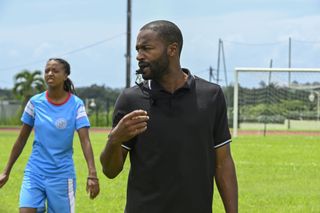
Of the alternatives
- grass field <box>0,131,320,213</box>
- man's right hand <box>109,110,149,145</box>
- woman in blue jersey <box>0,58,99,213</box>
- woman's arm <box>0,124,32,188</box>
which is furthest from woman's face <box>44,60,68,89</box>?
grass field <box>0,131,320,213</box>

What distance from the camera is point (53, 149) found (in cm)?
624

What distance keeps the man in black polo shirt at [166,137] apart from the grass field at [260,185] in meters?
6.19

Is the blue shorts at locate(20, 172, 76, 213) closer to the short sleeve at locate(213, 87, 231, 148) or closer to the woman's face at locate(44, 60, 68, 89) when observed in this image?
the woman's face at locate(44, 60, 68, 89)

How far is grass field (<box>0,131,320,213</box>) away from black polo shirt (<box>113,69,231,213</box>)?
6.19m

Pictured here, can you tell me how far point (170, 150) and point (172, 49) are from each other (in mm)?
532

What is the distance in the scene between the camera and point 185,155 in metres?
3.73

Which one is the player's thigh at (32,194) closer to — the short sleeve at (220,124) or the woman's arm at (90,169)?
the woman's arm at (90,169)

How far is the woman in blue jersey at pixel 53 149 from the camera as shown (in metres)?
6.18

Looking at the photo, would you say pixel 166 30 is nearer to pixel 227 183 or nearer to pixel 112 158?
pixel 112 158

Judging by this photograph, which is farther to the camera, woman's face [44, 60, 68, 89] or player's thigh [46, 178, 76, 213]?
woman's face [44, 60, 68, 89]

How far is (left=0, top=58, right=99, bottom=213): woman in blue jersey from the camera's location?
20.3 feet

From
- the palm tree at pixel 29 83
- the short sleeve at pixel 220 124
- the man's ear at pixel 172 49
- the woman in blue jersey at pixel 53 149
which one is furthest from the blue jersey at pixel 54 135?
the palm tree at pixel 29 83

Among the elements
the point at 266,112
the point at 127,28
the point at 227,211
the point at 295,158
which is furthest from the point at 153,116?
the point at 266,112

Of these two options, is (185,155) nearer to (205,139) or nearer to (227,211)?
(205,139)
